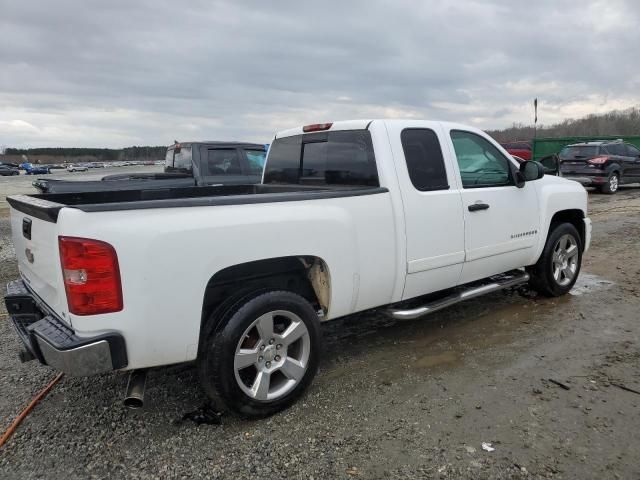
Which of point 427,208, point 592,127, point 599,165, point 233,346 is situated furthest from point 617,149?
point 592,127

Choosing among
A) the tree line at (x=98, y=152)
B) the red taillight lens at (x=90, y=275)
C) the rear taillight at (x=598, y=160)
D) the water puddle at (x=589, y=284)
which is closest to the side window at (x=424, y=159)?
the red taillight lens at (x=90, y=275)

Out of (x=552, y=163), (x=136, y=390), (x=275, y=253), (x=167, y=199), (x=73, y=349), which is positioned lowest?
(x=136, y=390)

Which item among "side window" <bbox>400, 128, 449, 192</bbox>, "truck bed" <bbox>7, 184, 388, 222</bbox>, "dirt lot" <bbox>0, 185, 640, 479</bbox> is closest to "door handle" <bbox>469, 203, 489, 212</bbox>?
"side window" <bbox>400, 128, 449, 192</bbox>

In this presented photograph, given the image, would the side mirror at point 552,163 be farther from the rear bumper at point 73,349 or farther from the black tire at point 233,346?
the rear bumper at point 73,349

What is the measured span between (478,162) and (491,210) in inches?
18.6

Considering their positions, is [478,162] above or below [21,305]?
above

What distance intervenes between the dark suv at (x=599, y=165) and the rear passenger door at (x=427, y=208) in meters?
13.6

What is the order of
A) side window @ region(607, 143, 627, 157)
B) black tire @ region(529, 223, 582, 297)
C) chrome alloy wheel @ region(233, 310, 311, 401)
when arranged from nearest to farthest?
chrome alloy wheel @ region(233, 310, 311, 401) → black tire @ region(529, 223, 582, 297) → side window @ region(607, 143, 627, 157)

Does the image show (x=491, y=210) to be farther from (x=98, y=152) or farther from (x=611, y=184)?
(x=98, y=152)

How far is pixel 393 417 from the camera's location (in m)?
3.07

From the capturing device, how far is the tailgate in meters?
2.58

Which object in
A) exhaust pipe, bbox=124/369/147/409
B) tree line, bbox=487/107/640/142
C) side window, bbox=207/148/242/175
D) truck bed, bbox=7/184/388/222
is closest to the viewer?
truck bed, bbox=7/184/388/222

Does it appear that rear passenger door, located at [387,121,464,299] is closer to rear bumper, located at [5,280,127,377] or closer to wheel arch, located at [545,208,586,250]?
wheel arch, located at [545,208,586,250]

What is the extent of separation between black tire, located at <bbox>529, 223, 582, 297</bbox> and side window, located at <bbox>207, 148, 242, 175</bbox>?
20.5 feet
